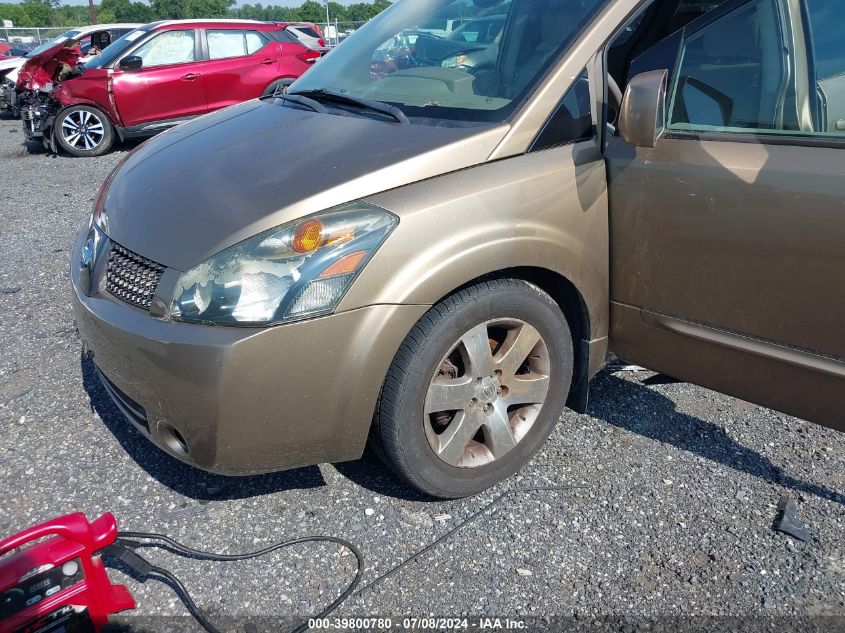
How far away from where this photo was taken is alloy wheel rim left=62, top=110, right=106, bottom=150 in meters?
9.85

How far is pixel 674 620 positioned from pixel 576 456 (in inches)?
34.0

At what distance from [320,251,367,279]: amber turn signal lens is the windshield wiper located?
68cm

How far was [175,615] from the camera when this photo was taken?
7.33 feet

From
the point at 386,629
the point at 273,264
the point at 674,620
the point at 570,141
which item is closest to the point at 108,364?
the point at 273,264

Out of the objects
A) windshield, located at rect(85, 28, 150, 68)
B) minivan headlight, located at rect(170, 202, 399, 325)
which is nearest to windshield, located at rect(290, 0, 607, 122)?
minivan headlight, located at rect(170, 202, 399, 325)

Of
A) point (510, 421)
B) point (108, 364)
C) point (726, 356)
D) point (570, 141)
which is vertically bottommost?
point (510, 421)

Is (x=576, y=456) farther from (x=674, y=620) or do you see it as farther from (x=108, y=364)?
(x=108, y=364)

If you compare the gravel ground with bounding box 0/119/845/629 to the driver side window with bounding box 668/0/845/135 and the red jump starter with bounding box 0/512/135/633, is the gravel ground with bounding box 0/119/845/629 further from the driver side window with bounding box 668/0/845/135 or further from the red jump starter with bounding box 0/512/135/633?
the driver side window with bounding box 668/0/845/135

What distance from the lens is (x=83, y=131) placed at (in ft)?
32.6

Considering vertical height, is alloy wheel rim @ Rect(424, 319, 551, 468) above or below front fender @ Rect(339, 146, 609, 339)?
below

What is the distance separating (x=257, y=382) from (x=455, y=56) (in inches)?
68.2

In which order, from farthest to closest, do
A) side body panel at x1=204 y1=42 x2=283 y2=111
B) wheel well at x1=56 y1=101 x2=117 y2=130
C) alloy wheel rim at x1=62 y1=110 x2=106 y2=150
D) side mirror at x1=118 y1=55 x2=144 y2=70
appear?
side body panel at x1=204 y1=42 x2=283 y2=111 → alloy wheel rim at x1=62 y1=110 x2=106 y2=150 → wheel well at x1=56 y1=101 x2=117 y2=130 → side mirror at x1=118 y1=55 x2=144 y2=70

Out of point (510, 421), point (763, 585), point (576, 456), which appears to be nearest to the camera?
point (763, 585)

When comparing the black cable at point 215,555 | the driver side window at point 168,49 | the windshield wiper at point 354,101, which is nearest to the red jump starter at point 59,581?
the black cable at point 215,555
